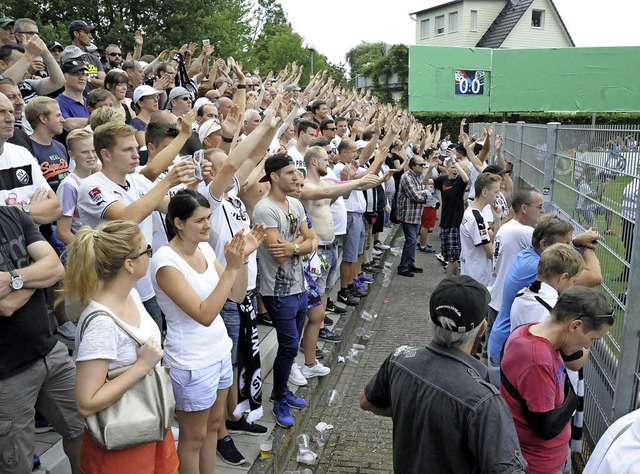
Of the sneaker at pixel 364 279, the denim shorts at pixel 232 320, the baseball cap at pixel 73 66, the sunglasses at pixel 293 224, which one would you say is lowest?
the sneaker at pixel 364 279

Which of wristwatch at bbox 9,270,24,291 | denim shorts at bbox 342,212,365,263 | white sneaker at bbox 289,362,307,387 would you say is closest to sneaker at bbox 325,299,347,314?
denim shorts at bbox 342,212,365,263

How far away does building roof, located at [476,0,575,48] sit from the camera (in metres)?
40.7

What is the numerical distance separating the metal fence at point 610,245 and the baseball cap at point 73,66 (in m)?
5.29

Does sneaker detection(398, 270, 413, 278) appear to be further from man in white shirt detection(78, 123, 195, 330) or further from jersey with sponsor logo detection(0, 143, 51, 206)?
jersey with sponsor logo detection(0, 143, 51, 206)

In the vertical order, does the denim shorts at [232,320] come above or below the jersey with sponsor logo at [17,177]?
below

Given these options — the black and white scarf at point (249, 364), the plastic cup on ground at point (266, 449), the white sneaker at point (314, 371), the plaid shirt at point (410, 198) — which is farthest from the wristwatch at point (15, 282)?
the plaid shirt at point (410, 198)

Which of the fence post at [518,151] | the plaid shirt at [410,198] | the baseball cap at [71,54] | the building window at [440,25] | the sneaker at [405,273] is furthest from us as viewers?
the building window at [440,25]

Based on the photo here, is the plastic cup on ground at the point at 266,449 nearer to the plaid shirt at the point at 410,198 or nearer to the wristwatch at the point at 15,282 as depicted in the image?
the wristwatch at the point at 15,282

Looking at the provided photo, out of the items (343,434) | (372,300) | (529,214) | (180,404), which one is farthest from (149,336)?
(372,300)

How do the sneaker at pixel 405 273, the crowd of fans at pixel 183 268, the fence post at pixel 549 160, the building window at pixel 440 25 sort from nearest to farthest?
the crowd of fans at pixel 183 268
the fence post at pixel 549 160
the sneaker at pixel 405 273
the building window at pixel 440 25

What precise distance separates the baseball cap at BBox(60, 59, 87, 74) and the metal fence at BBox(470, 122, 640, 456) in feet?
17.4

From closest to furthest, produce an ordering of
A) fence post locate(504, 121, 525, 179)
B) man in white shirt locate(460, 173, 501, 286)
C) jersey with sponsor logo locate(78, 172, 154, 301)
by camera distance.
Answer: jersey with sponsor logo locate(78, 172, 154, 301), man in white shirt locate(460, 173, 501, 286), fence post locate(504, 121, 525, 179)

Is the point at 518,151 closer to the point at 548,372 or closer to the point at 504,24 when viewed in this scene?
the point at 548,372

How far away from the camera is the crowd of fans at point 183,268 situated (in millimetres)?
2854
